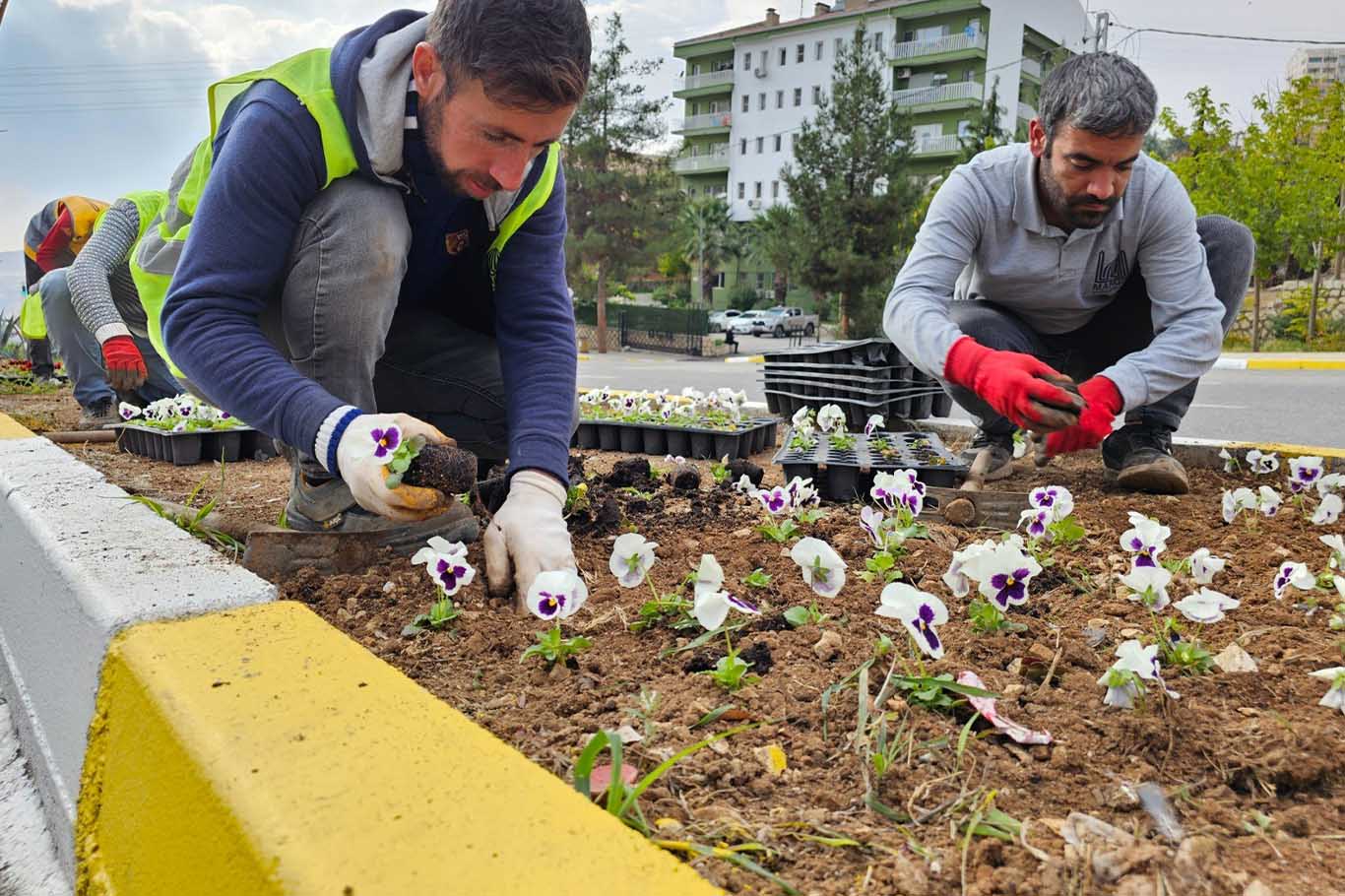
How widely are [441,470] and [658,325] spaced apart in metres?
26.3

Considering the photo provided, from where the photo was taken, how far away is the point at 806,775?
3.52 feet

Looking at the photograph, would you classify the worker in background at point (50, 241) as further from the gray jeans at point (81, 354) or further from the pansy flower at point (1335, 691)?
the pansy flower at point (1335, 691)

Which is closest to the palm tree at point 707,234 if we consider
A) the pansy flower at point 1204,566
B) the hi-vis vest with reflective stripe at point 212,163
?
the hi-vis vest with reflective stripe at point 212,163

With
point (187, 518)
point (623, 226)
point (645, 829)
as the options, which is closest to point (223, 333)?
point (187, 518)

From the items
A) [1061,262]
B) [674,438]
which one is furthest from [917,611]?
[674,438]

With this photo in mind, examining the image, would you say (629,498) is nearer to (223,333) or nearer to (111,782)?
(223,333)

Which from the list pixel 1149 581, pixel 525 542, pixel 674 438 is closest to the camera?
pixel 1149 581

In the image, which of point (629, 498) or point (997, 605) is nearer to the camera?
point (997, 605)

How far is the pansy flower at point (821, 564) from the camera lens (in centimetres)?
151

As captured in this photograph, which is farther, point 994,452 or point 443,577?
point 994,452

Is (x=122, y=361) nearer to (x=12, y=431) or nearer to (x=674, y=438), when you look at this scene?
(x=12, y=431)

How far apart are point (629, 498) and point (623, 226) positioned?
2367cm

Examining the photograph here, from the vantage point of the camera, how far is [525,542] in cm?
181

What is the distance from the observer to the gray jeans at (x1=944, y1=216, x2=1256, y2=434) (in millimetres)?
3064
